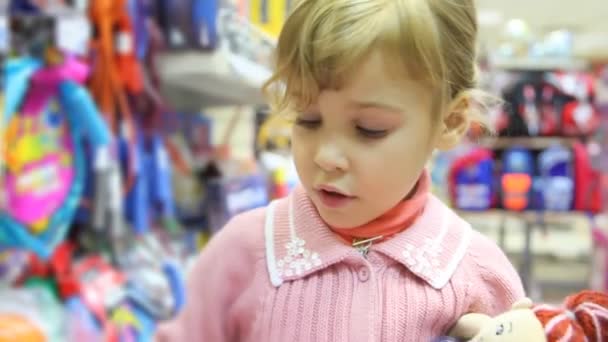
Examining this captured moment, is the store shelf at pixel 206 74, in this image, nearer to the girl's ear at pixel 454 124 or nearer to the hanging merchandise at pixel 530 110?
the girl's ear at pixel 454 124

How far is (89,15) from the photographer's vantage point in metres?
1.14

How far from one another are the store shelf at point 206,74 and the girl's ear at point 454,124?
26.4 inches

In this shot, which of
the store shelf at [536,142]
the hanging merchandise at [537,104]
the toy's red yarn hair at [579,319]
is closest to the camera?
the toy's red yarn hair at [579,319]

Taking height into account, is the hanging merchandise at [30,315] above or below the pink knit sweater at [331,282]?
below

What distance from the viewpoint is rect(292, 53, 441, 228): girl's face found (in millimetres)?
547

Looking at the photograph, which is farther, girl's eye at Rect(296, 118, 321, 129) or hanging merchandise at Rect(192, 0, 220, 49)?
hanging merchandise at Rect(192, 0, 220, 49)

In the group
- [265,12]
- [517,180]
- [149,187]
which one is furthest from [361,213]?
[517,180]

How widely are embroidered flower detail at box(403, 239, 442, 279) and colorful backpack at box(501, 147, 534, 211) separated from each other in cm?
250

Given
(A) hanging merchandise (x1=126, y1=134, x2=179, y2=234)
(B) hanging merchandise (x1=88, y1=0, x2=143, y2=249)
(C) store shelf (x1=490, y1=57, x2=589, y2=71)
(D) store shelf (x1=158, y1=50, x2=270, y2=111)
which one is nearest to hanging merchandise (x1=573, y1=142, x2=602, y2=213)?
(C) store shelf (x1=490, y1=57, x2=589, y2=71)

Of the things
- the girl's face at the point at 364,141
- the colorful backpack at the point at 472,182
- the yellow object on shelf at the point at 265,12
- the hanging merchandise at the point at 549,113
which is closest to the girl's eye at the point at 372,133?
the girl's face at the point at 364,141

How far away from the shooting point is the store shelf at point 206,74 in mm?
1231

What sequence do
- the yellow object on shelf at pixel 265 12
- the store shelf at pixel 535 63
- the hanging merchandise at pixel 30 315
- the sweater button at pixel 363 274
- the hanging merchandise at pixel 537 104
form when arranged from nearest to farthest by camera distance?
the sweater button at pixel 363 274
the hanging merchandise at pixel 30 315
the yellow object on shelf at pixel 265 12
the hanging merchandise at pixel 537 104
the store shelf at pixel 535 63

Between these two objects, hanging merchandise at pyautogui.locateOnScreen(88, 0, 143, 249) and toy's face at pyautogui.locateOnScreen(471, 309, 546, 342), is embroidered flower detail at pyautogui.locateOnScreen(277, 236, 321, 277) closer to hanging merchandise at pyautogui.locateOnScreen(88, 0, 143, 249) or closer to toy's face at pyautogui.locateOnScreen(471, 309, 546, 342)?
toy's face at pyautogui.locateOnScreen(471, 309, 546, 342)

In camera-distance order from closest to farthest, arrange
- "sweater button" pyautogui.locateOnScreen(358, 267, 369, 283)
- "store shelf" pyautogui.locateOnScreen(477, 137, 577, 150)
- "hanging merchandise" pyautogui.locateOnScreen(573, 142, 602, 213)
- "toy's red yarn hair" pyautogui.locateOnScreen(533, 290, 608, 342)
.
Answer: "toy's red yarn hair" pyautogui.locateOnScreen(533, 290, 608, 342), "sweater button" pyautogui.locateOnScreen(358, 267, 369, 283), "hanging merchandise" pyautogui.locateOnScreen(573, 142, 602, 213), "store shelf" pyautogui.locateOnScreen(477, 137, 577, 150)
